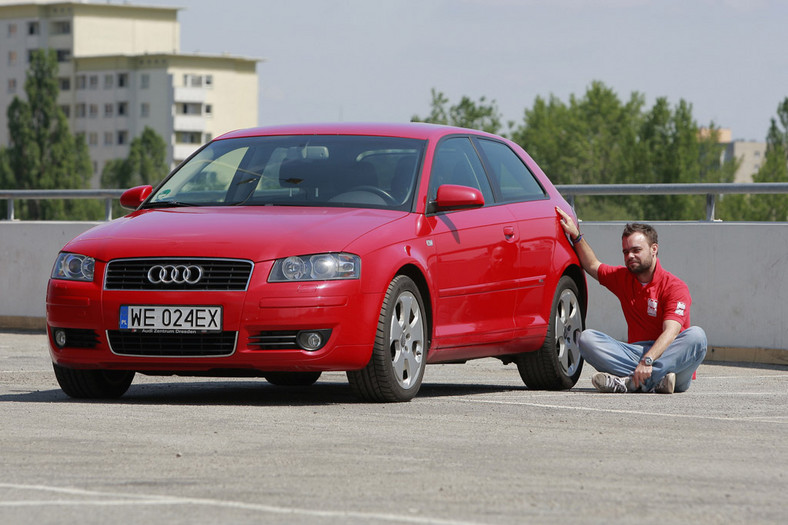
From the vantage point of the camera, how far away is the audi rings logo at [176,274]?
859 cm

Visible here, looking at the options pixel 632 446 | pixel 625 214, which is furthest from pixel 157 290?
pixel 625 214

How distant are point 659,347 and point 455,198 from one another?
1852 mm

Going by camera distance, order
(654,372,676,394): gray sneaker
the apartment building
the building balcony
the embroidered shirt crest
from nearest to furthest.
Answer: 1. (654,372,676,394): gray sneaker
2. the embroidered shirt crest
3. the apartment building
4. the building balcony

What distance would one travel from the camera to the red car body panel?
8.53 meters

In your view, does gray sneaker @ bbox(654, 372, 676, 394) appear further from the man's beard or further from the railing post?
the railing post

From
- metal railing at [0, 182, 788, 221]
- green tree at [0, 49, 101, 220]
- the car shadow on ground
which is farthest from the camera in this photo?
green tree at [0, 49, 101, 220]

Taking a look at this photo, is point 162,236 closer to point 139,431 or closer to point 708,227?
point 139,431

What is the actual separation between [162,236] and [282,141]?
1495 mm

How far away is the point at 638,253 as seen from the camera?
10516mm

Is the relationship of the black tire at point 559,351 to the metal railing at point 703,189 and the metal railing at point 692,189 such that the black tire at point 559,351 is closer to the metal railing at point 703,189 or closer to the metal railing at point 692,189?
the metal railing at point 692,189

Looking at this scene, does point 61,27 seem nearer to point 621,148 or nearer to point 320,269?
point 621,148

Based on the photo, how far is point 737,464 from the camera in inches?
257

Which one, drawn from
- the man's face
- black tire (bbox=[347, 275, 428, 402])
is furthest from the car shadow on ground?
the man's face

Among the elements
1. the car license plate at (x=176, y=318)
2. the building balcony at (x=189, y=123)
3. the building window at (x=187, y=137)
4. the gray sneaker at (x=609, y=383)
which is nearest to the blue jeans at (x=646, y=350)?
the gray sneaker at (x=609, y=383)
